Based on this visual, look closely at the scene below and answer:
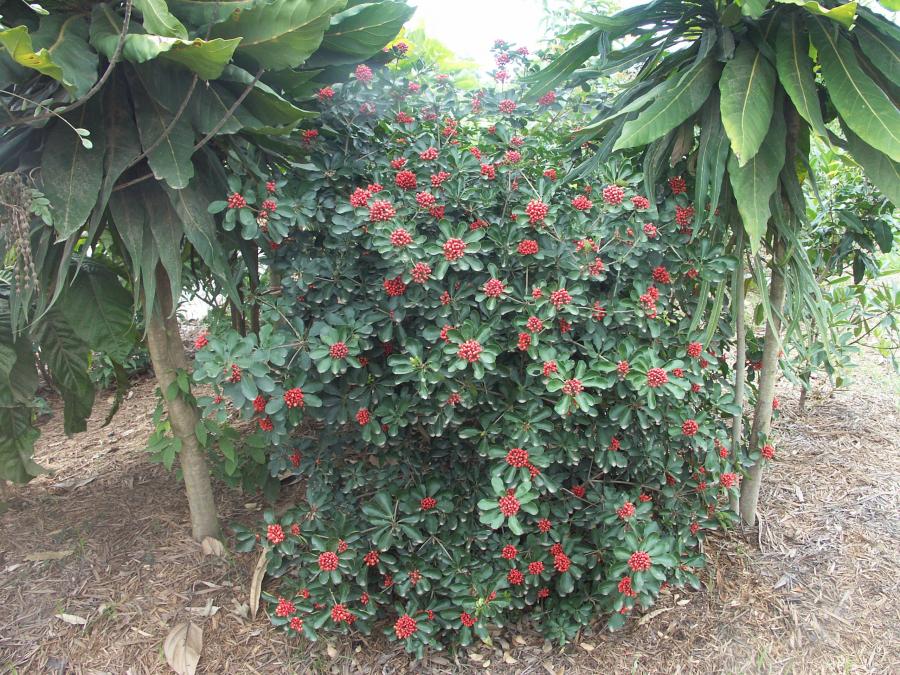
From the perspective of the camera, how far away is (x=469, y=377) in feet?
5.85

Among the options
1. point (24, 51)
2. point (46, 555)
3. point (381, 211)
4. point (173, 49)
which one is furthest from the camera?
point (46, 555)

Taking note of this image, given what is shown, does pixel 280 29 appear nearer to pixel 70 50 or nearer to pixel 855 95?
pixel 70 50

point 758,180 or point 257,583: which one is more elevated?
point 758,180

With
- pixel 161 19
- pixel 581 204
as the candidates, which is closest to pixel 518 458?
pixel 581 204

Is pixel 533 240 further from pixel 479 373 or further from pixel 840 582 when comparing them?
pixel 840 582

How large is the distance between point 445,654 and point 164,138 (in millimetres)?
1806

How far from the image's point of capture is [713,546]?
2.35 metres

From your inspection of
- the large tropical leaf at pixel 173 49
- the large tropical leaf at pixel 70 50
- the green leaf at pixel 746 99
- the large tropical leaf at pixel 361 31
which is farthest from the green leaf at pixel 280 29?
the green leaf at pixel 746 99

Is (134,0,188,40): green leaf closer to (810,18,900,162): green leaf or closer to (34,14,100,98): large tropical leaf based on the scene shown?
(34,14,100,98): large tropical leaf

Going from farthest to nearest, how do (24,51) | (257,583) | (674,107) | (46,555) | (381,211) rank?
(46,555)
(257,583)
(674,107)
(381,211)
(24,51)

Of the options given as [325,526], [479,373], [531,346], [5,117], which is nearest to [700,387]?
[531,346]

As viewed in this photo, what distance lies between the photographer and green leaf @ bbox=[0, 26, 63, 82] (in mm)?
1252

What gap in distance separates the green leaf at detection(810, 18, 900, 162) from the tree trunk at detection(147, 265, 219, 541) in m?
2.10

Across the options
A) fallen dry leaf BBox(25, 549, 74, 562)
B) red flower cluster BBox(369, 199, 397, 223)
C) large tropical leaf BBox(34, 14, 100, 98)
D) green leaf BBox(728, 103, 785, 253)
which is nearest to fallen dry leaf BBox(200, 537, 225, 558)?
fallen dry leaf BBox(25, 549, 74, 562)
